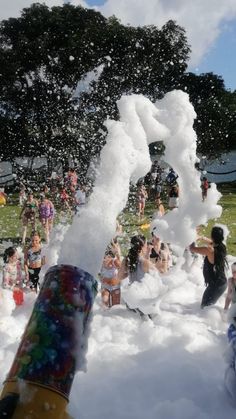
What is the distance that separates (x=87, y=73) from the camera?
102ft

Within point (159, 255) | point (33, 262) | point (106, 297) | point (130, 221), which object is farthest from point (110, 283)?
point (130, 221)

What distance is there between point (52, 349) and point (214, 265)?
564 centimetres

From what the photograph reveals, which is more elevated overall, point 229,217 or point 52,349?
point 229,217

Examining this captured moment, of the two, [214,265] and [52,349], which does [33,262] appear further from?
[52,349]

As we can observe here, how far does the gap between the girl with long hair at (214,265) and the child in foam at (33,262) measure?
3175 millimetres

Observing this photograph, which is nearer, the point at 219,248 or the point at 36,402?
the point at 36,402

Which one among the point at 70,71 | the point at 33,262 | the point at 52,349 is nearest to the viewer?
the point at 52,349

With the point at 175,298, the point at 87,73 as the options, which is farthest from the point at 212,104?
the point at 175,298

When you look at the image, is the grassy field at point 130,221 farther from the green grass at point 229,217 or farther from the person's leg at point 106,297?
the person's leg at point 106,297

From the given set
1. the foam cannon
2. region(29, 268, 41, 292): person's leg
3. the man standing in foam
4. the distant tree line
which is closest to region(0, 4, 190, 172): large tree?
the distant tree line

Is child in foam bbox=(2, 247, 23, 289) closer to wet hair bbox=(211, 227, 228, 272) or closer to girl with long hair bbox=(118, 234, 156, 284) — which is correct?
girl with long hair bbox=(118, 234, 156, 284)

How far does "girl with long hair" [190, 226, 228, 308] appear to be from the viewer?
7406 mm

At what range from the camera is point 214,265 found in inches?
299

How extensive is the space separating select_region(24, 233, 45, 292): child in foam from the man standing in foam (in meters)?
3.79
